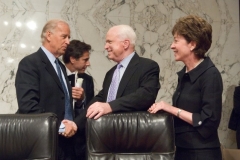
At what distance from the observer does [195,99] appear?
2543mm

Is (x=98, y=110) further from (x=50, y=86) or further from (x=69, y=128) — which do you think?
(x=50, y=86)

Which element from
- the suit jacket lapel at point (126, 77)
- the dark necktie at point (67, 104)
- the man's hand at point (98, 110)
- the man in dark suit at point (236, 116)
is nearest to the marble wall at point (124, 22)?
the man in dark suit at point (236, 116)

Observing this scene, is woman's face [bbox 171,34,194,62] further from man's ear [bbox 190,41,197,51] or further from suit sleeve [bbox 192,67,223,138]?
suit sleeve [bbox 192,67,223,138]

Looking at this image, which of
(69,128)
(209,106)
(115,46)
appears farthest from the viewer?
(115,46)

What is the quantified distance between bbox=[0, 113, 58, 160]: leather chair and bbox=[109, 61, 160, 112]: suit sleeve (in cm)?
47

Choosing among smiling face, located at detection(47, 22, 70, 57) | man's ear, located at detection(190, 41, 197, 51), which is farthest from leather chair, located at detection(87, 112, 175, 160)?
smiling face, located at detection(47, 22, 70, 57)

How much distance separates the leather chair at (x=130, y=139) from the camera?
2406 mm

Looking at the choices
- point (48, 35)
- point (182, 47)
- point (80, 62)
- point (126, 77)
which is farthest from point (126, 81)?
point (80, 62)

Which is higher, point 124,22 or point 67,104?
point 124,22

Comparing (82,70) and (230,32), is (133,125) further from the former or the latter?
(230,32)

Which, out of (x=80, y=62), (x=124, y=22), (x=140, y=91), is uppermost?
(x=124, y=22)

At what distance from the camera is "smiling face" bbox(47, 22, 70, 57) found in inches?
119

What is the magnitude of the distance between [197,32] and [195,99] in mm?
416

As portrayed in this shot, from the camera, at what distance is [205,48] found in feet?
8.59
